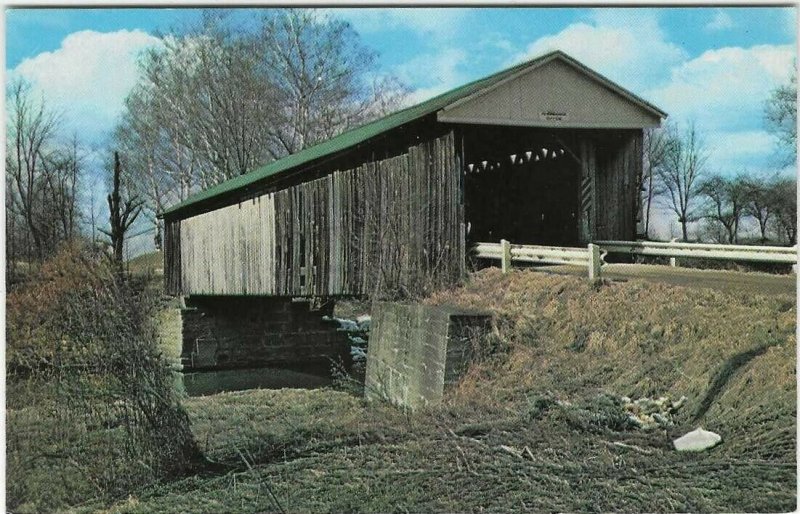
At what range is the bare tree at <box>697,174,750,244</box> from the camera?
12457 mm

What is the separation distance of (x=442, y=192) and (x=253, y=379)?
37.7ft

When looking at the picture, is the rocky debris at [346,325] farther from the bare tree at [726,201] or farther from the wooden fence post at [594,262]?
the wooden fence post at [594,262]

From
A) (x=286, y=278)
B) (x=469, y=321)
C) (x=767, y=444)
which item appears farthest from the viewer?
(x=286, y=278)

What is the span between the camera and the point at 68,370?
866 cm

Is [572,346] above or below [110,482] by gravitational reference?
above

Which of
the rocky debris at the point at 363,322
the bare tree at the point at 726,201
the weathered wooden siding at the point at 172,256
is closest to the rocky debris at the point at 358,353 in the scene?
the rocky debris at the point at 363,322

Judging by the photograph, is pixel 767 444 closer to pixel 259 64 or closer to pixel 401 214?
pixel 401 214

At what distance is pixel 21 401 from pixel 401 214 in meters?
8.12

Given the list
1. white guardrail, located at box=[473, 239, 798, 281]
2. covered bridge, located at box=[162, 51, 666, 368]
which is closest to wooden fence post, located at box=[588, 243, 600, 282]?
white guardrail, located at box=[473, 239, 798, 281]

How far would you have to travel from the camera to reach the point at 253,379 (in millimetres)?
24609

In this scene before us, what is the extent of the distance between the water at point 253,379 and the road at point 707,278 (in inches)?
405

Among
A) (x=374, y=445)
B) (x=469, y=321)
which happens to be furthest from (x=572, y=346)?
(x=374, y=445)

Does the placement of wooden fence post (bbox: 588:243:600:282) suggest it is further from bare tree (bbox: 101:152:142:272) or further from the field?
bare tree (bbox: 101:152:142:272)

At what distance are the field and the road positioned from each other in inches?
17.7
